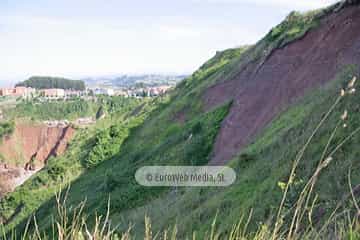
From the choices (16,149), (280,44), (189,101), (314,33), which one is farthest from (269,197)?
(16,149)

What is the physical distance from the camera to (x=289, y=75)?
16562 mm

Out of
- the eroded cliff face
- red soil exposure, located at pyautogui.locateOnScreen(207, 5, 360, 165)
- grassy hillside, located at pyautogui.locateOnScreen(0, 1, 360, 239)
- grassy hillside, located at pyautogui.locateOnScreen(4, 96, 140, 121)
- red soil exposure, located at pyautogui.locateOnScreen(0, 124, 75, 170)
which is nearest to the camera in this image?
grassy hillside, located at pyautogui.locateOnScreen(0, 1, 360, 239)

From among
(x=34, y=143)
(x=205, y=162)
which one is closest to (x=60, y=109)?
(x=34, y=143)

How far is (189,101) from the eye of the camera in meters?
28.1

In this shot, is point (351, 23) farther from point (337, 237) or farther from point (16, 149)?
point (16, 149)

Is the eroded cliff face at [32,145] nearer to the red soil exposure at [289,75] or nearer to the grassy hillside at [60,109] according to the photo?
the grassy hillside at [60,109]

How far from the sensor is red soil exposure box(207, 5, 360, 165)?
14.3 metres

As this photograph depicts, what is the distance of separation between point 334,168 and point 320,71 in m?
8.99

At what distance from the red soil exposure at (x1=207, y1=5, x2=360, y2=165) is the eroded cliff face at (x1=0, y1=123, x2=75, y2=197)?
200 feet

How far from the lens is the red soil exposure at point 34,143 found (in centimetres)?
8002

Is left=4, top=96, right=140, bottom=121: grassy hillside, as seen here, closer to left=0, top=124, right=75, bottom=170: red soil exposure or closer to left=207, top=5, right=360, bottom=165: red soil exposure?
left=0, top=124, right=75, bottom=170: red soil exposure

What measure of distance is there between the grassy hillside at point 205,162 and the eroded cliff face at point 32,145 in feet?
156

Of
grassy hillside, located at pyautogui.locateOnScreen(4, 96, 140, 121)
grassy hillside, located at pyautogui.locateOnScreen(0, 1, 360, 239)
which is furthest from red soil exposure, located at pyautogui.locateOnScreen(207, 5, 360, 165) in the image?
grassy hillside, located at pyautogui.locateOnScreen(4, 96, 140, 121)

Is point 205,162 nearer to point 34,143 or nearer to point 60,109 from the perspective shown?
point 34,143
